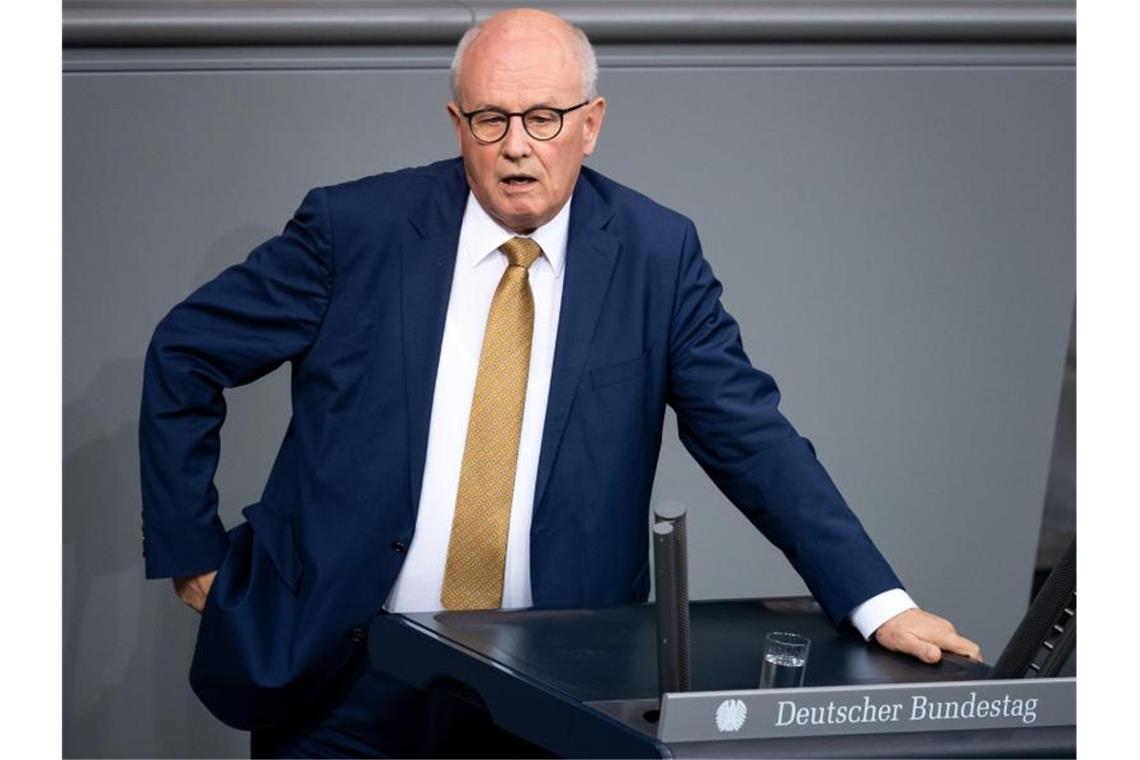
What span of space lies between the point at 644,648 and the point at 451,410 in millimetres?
542

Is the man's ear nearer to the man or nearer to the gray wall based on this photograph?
the man

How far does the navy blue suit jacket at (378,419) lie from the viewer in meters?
2.37

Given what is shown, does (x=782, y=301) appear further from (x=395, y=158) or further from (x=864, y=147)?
(x=395, y=158)

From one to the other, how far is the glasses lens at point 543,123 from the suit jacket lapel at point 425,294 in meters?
0.19

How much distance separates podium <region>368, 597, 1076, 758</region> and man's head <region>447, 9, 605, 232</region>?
55cm

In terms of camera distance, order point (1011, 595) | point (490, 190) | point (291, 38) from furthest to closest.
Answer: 1. point (1011, 595)
2. point (291, 38)
3. point (490, 190)

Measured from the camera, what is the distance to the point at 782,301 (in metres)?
3.52

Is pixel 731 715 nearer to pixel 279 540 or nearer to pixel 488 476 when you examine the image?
pixel 488 476

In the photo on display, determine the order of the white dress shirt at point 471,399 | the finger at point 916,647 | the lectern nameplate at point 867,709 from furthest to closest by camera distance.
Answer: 1. the white dress shirt at point 471,399
2. the finger at point 916,647
3. the lectern nameplate at point 867,709

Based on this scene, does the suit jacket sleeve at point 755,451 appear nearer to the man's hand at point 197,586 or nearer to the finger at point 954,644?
the finger at point 954,644

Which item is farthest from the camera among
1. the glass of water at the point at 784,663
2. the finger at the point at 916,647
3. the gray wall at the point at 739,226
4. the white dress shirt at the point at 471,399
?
the gray wall at the point at 739,226

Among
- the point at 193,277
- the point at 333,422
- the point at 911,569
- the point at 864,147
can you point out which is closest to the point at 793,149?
the point at 864,147

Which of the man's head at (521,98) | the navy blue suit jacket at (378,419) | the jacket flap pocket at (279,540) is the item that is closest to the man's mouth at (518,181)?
the man's head at (521,98)

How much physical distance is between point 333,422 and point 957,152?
1.60m
